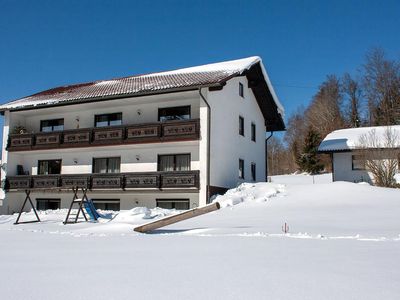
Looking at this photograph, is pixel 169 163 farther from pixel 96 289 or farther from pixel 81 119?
pixel 96 289

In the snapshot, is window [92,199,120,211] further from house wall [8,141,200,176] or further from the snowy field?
the snowy field

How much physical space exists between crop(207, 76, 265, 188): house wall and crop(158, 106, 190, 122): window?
1.60 meters

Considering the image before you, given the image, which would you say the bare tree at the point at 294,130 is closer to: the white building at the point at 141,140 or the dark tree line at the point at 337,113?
the dark tree line at the point at 337,113

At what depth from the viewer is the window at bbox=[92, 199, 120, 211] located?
808 inches

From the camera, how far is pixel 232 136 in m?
20.9

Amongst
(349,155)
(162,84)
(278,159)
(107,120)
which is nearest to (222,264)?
(162,84)

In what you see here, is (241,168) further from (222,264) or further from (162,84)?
(222,264)

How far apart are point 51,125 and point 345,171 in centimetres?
1819

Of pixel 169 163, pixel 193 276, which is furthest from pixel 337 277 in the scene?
pixel 169 163

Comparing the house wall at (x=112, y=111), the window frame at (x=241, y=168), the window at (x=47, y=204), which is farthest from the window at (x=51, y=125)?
the window frame at (x=241, y=168)

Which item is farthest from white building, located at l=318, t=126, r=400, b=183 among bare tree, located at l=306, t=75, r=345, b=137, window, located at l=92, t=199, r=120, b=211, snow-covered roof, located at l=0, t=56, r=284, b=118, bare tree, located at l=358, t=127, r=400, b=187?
bare tree, located at l=306, t=75, r=345, b=137

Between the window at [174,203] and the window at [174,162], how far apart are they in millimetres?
1525

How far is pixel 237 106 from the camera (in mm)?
21797

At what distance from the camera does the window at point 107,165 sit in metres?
20.9
